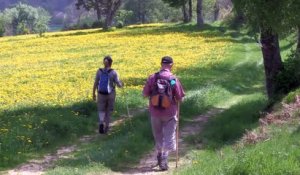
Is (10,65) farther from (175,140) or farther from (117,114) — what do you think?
(175,140)

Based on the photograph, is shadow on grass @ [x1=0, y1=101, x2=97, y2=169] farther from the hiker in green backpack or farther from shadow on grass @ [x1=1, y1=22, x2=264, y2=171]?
the hiker in green backpack

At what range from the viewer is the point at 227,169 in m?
9.23

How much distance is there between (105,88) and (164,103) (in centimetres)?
396

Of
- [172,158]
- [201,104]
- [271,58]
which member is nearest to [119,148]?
[172,158]

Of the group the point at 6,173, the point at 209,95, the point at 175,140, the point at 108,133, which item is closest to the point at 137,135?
the point at 108,133

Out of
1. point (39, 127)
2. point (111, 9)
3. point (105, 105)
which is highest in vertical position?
point (111, 9)

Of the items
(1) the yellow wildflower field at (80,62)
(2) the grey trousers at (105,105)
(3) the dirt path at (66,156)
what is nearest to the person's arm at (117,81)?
(2) the grey trousers at (105,105)

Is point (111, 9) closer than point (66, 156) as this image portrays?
No

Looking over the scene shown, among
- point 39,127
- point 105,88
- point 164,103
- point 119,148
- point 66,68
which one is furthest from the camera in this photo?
point 66,68

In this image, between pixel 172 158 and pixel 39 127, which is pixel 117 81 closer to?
pixel 39 127

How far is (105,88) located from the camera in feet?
49.2

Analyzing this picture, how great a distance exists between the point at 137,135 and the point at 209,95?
724cm

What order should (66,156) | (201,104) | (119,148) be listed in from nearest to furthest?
(119,148), (66,156), (201,104)

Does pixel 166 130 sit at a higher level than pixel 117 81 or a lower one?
lower
